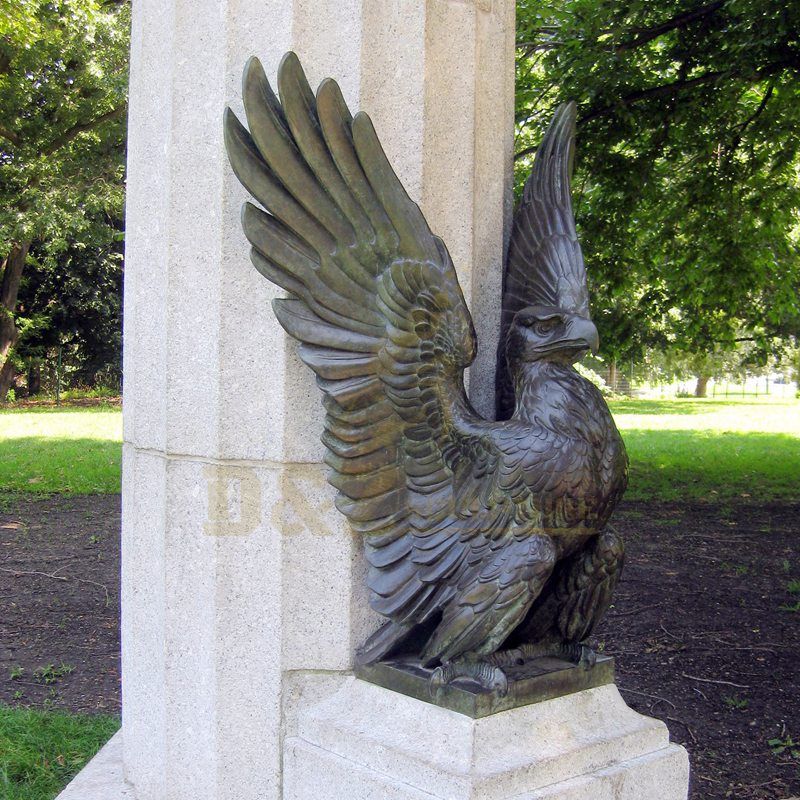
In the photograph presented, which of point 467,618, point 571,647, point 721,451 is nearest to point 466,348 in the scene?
point 467,618

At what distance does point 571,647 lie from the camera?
236cm

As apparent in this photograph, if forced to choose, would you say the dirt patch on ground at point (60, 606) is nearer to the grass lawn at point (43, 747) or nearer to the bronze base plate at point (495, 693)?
the grass lawn at point (43, 747)

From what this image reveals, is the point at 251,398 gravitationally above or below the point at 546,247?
below

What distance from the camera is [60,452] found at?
1380 cm

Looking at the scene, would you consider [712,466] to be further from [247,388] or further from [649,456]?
[247,388]

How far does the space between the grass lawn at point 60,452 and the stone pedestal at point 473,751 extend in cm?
896

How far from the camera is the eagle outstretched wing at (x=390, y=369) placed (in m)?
2.08

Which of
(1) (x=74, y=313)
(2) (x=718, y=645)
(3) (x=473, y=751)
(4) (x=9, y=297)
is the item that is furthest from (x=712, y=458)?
(1) (x=74, y=313)

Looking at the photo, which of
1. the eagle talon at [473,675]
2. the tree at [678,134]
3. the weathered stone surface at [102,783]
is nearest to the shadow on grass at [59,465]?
the tree at [678,134]

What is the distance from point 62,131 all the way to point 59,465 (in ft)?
31.1

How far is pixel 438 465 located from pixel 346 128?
0.82 metres

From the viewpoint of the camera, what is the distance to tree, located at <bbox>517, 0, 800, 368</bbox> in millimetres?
7414

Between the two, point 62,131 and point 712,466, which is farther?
point 62,131

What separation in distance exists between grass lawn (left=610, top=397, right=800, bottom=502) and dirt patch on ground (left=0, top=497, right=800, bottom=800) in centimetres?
198
